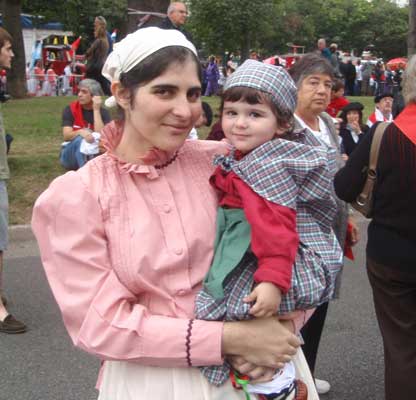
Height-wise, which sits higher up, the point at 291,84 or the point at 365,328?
the point at 291,84

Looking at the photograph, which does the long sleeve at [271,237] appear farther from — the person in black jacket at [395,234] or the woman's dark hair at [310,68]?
the woman's dark hair at [310,68]

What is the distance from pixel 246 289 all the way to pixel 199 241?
0.57 ft

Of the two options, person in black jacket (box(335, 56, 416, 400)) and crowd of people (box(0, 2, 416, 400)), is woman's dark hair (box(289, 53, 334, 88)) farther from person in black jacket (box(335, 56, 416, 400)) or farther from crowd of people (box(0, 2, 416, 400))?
crowd of people (box(0, 2, 416, 400))

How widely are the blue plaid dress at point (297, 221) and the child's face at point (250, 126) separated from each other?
0.04m

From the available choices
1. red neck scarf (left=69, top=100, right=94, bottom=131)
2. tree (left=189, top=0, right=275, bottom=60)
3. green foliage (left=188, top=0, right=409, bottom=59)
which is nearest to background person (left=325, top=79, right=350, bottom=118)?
red neck scarf (left=69, top=100, right=94, bottom=131)

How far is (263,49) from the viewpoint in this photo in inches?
2037

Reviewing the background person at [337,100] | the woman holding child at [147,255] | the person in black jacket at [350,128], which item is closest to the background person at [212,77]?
the person in black jacket at [350,128]

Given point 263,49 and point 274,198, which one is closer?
point 274,198

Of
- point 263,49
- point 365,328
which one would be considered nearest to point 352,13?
point 263,49

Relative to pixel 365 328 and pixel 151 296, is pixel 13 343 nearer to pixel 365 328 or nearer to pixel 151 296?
pixel 365 328

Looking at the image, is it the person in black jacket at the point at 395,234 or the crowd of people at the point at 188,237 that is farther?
the person in black jacket at the point at 395,234

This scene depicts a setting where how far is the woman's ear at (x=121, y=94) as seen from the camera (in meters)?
1.62

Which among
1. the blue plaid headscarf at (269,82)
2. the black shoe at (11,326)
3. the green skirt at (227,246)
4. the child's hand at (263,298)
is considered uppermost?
the blue plaid headscarf at (269,82)

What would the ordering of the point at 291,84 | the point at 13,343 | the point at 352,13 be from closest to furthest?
the point at 291,84, the point at 13,343, the point at 352,13
